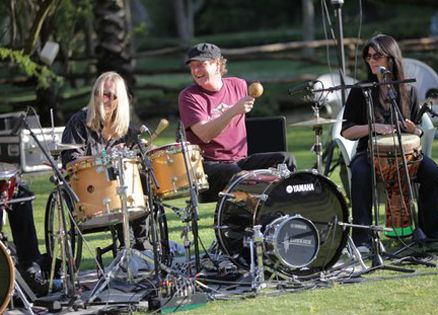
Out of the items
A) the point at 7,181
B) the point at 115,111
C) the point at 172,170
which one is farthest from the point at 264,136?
the point at 7,181

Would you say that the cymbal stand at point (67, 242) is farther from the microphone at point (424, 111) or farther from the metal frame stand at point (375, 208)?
the microphone at point (424, 111)

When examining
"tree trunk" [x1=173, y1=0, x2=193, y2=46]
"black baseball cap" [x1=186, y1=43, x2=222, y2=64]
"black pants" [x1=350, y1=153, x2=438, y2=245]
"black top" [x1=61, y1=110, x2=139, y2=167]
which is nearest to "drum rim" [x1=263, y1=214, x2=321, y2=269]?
"black pants" [x1=350, y1=153, x2=438, y2=245]

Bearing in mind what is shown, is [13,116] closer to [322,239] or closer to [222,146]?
Result: [222,146]

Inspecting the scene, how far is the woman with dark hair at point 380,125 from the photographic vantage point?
7523 mm

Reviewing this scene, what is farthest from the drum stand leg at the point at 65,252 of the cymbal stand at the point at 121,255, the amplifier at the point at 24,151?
the amplifier at the point at 24,151

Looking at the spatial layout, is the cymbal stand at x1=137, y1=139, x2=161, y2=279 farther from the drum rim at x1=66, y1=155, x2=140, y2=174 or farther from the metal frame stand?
the metal frame stand

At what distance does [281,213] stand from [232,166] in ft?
2.10

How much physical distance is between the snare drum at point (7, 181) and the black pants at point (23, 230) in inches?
13.5

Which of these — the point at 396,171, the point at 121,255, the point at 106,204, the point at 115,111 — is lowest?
the point at 121,255

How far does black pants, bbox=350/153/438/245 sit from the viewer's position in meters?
7.50

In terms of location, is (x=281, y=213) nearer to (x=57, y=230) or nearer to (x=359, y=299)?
(x=359, y=299)

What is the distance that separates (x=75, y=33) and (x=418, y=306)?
14.2m

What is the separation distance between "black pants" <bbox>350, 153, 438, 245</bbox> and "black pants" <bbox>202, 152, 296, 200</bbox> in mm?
604

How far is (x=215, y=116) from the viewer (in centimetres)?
729
